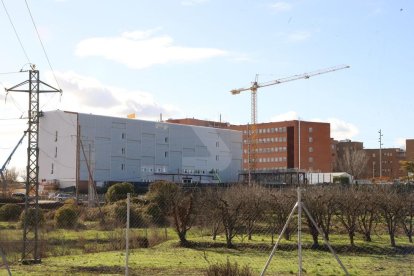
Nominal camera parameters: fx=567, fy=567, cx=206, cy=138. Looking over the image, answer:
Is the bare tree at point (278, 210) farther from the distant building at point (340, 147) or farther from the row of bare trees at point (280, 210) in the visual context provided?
the distant building at point (340, 147)

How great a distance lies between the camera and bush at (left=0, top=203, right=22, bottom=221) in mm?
41219

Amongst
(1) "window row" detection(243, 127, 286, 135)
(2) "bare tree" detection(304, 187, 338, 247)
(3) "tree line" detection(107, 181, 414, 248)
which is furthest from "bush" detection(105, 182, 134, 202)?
(1) "window row" detection(243, 127, 286, 135)

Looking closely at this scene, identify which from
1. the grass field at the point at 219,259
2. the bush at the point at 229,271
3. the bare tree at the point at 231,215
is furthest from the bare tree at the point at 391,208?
the bush at the point at 229,271

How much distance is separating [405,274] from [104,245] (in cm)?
1406

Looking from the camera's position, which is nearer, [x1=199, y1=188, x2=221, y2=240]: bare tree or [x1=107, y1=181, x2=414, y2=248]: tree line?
[x1=107, y1=181, x2=414, y2=248]: tree line

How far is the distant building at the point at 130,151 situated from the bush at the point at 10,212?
37201 mm

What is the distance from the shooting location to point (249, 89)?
132m

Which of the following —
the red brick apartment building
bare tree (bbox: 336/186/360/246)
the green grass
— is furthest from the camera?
the red brick apartment building

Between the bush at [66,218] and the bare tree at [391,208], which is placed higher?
the bare tree at [391,208]

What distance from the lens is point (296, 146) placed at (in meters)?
135

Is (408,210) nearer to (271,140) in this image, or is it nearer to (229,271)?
(229,271)

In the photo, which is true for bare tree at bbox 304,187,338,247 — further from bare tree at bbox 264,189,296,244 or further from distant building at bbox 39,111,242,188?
distant building at bbox 39,111,242,188

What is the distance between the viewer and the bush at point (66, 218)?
3576 centimetres

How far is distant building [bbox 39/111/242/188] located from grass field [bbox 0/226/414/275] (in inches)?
2264
